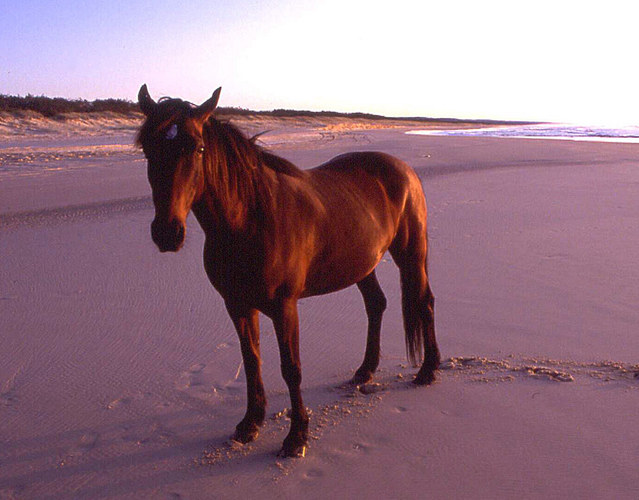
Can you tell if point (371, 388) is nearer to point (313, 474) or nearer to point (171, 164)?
point (313, 474)

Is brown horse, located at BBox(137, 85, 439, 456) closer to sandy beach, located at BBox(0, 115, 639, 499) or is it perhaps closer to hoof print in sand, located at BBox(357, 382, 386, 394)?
hoof print in sand, located at BBox(357, 382, 386, 394)

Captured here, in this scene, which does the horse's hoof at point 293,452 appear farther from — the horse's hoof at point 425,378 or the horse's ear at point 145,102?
the horse's ear at point 145,102

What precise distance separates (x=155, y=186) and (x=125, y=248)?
4438 millimetres

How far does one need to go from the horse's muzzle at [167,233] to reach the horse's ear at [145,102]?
514 millimetres

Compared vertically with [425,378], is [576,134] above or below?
above

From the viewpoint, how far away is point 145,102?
7.28 feet

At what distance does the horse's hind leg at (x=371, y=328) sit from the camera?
335cm

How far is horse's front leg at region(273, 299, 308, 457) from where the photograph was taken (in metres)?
2.55

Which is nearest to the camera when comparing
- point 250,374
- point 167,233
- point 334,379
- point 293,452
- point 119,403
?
point 167,233

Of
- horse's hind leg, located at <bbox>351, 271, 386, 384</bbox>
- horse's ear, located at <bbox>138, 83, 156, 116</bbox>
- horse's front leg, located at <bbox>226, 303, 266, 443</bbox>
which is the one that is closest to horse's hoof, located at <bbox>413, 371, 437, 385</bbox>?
horse's hind leg, located at <bbox>351, 271, 386, 384</bbox>

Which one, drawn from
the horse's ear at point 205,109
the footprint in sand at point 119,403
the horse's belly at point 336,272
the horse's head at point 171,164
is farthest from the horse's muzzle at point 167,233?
the footprint in sand at point 119,403

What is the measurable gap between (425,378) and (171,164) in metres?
2.12

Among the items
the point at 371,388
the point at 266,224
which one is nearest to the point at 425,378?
the point at 371,388

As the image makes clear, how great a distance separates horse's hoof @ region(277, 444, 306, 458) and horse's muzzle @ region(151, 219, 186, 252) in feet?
4.05
